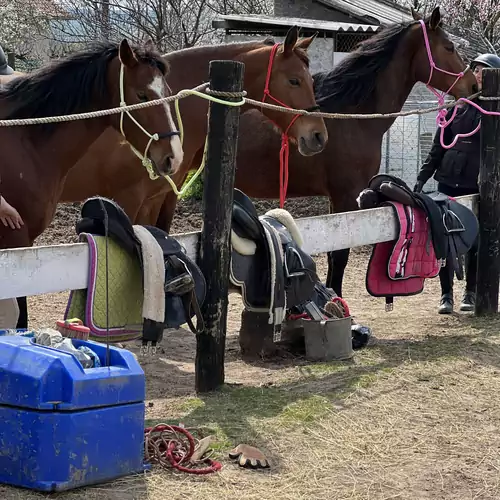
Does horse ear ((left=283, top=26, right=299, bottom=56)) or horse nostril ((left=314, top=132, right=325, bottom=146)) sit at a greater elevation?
horse ear ((left=283, top=26, right=299, bottom=56))

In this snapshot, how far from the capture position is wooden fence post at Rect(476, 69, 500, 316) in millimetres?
6238

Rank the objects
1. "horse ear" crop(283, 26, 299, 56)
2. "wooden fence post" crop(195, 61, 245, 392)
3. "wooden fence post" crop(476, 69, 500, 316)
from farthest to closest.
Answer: "wooden fence post" crop(476, 69, 500, 316) < "horse ear" crop(283, 26, 299, 56) < "wooden fence post" crop(195, 61, 245, 392)

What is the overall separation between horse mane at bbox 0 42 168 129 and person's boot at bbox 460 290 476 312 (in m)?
3.11

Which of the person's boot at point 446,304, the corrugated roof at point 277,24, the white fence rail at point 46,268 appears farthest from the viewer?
the corrugated roof at point 277,24

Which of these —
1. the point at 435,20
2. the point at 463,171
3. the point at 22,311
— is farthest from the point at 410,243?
the point at 22,311

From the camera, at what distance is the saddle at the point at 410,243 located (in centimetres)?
560

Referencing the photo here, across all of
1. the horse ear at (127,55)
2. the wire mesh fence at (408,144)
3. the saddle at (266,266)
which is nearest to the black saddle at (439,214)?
the saddle at (266,266)

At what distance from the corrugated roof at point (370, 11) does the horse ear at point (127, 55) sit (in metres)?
12.2

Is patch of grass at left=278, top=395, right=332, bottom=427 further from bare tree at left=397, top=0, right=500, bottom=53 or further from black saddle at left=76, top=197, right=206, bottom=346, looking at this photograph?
bare tree at left=397, top=0, right=500, bottom=53

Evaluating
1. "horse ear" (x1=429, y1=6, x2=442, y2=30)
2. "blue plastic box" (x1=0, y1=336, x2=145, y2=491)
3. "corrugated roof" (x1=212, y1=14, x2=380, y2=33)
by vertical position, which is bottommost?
"blue plastic box" (x1=0, y1=336, x2=145, y2=491)

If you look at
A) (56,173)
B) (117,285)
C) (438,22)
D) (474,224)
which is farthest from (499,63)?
(117,285)

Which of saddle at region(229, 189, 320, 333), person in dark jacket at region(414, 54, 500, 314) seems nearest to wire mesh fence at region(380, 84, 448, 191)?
person in dark jacket at region(414, 54, 500, 314)

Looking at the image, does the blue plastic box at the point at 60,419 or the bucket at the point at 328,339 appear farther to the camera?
the bucket at the point at 328,339

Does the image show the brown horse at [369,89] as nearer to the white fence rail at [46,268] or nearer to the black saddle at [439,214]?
the black saddle at [439,214]
